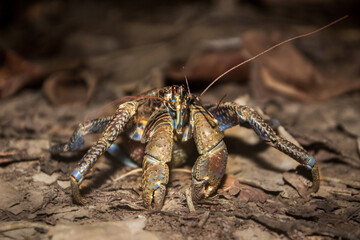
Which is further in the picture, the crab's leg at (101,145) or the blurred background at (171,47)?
the blurred background at (171,47)

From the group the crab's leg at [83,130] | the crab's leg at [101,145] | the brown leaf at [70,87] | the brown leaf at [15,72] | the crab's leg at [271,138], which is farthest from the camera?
the brown leaf at [15,72]

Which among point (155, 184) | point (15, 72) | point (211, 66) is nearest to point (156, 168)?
point (155, 184)

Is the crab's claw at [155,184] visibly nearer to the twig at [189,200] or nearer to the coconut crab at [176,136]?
the coconut crab at [176,136]

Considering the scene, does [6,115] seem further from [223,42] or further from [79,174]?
[223,42]

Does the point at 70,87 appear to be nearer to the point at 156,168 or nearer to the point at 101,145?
the point at 101,145

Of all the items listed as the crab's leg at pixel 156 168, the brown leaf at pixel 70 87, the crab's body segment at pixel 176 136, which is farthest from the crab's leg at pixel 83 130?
the brown leaf at pixel 70 87

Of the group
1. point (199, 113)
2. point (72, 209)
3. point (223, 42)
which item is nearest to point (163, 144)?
point (199, 113)

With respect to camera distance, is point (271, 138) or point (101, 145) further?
point (271, 138)

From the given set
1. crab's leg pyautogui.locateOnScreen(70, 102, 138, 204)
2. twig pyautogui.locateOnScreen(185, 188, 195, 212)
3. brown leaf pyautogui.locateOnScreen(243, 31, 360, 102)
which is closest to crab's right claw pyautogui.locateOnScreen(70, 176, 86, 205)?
crab's leg pyautogui.locateOnScreen(70, 102, 138, 204)
